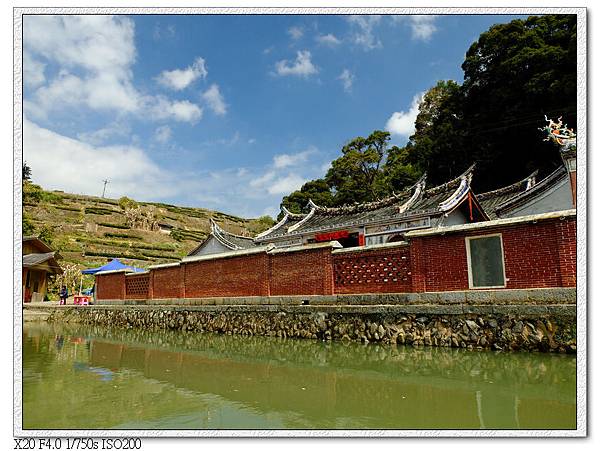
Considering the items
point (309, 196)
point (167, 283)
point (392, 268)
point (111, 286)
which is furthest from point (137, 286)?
point (309, 196)

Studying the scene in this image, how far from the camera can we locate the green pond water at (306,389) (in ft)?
12.6

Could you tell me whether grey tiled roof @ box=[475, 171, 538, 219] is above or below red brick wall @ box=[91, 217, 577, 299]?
above

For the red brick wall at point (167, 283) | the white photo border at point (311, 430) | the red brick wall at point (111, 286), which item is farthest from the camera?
the red brick wall at point (111, 286)

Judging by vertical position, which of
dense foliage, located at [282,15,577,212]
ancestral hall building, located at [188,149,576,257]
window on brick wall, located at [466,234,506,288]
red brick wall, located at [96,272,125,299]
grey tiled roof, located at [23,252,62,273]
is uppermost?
dense foliage, located at [282,15,577,212]

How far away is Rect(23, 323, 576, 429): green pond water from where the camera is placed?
152 inches

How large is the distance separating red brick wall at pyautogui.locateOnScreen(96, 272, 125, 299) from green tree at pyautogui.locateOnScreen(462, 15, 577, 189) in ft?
69.2

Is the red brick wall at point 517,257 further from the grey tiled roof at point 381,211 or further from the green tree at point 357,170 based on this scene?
the green tree at point 357,170

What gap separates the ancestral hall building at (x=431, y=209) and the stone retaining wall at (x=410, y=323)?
680cm

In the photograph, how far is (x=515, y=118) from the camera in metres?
24.1

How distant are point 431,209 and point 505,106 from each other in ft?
47.5

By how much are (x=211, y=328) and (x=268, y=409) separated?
767cm

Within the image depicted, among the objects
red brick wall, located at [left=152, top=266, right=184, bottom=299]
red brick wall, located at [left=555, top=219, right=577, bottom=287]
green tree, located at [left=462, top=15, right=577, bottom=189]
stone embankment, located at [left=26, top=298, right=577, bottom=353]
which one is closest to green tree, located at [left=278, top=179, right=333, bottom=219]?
green tree, located at [left=462, top=15, right=577, bottom=189]

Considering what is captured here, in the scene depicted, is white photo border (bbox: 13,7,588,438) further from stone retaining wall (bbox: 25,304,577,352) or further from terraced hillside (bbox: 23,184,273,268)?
terraced hillside (bbox: 23,184,273,268)

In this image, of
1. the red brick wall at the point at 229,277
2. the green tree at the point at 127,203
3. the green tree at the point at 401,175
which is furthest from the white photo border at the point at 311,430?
the green tree at the point at 127,203
